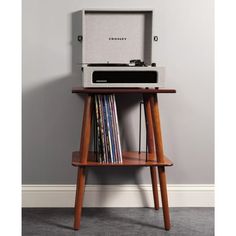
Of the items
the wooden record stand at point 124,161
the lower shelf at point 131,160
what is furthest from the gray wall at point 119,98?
the wooden record stand at point 124,161

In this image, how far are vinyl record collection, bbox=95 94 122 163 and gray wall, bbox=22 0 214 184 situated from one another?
338mm

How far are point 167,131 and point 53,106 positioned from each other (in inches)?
25.2

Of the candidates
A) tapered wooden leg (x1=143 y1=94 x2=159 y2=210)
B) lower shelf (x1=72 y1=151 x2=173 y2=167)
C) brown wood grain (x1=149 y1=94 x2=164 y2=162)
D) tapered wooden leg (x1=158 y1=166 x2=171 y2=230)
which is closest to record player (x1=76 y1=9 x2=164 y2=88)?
tapered wooden leg (x1=143 y1=94 x2=159 y2=210)

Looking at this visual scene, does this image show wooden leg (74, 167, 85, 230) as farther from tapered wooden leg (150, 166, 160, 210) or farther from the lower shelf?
tapered wooden leg (150, 166, 160, 210)

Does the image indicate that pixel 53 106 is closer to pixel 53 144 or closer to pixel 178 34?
pixel 53 144

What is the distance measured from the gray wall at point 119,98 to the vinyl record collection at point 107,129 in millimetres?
338

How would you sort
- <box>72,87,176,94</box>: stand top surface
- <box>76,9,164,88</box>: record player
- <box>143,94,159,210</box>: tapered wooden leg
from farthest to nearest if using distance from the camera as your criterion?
<box>76,9,164,88</box>: record player, <box>143,94,159,210</box>: tapered wooden leg, <box>72,87,176,94</box>: stand top surface

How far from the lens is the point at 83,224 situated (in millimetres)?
1865

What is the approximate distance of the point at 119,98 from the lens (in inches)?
84.3

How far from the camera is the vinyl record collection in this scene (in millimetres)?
1793

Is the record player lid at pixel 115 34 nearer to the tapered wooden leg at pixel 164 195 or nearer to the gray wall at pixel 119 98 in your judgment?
the gray wall at pixel 119 98

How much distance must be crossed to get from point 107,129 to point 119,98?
383mm

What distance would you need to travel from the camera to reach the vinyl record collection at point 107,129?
1.79m
